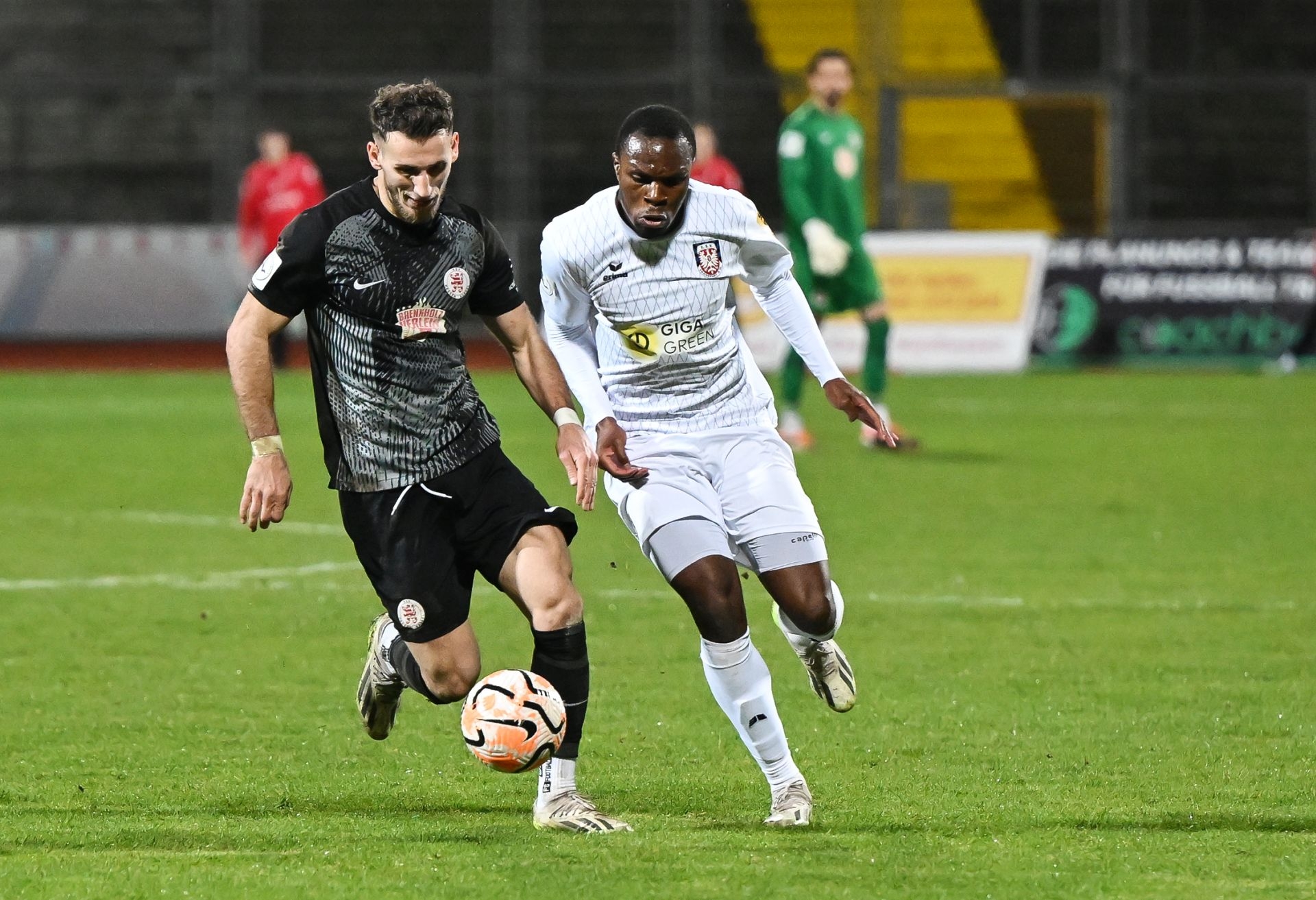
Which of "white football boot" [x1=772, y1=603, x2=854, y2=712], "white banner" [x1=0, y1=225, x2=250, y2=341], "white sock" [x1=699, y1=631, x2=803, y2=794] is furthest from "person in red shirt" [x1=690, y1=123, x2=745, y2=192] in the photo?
"white sock" [x1=699, y1=631, x2=803, y2=794]

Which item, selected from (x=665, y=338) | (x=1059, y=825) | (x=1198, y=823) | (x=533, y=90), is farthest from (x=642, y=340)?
(x=533, y=90)

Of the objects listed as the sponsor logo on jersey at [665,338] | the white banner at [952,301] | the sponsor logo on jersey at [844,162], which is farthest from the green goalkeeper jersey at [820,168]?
the sponsor logo on jersey at [665,338]

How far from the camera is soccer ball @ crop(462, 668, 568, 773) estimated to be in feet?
16.0

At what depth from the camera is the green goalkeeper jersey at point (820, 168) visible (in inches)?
518

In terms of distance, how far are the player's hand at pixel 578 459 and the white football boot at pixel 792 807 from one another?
0.83 metres

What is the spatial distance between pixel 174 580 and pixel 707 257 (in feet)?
14.2

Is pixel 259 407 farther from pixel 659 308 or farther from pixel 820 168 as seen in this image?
pixel 820 168

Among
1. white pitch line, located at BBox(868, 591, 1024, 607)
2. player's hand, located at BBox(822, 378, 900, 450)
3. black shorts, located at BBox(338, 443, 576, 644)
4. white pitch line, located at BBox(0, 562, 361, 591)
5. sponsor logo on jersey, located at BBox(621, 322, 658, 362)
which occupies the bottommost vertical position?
white pitch line, located at BBox(0, 562, 361, 591)

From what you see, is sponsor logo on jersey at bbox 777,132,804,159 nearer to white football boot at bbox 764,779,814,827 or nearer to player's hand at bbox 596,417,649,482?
player's hand at bbox 596,417,649,482

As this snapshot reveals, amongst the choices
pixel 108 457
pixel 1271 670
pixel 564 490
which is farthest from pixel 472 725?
pixel 108 457

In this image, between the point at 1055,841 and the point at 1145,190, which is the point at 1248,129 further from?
the point at 1055,841

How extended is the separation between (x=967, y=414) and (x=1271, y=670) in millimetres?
9713

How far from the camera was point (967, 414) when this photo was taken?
16734mm

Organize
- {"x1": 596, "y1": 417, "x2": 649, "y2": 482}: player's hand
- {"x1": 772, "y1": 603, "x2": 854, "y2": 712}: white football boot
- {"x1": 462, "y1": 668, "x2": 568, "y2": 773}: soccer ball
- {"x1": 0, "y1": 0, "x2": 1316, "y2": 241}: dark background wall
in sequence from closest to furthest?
{"x1": 462, "y1": 668, "x2": 568, "y2": 773}: soccer ball < {"x1": 596, "y1": 417, "x2": 649, "y2": 482}: player's hand < {"x1": 772, "y1": 603, "x2": 854, "y2": 712}: white football boot < {"x1": 0, "y1": 0, "x2": 1316, "y2": 241}: dark background wall
